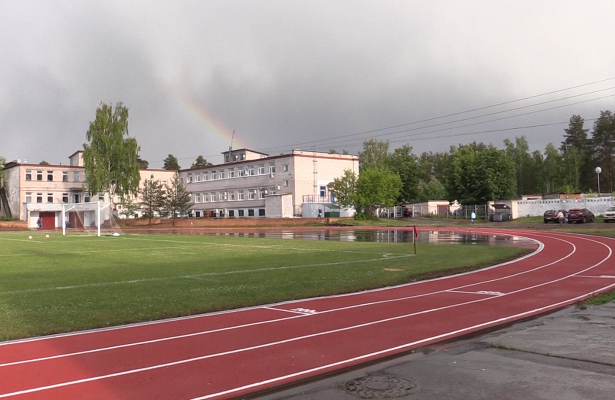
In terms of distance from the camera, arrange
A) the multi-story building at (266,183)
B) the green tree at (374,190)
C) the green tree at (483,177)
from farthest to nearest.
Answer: the green tree at (483,177) < the multi-story building at (266,183) < the green tree at (374,190)

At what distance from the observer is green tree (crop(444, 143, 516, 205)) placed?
81.2m

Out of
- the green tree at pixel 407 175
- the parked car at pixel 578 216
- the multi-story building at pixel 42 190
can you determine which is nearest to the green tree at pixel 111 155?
the multi-story building at pixel 42 190

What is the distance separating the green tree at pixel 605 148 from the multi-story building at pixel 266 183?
4827cm

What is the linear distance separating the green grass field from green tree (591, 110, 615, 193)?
84385 millimetres

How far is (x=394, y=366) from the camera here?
25.1 ft

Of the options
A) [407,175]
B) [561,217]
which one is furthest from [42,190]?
[561,217]

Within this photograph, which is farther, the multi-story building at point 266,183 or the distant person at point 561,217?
the multi-story building at point 266,183

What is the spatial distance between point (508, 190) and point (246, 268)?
69.1 meters

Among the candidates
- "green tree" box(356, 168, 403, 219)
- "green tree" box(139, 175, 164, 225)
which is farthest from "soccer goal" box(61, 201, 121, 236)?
"green tree" box(356, 168, 403, 219)

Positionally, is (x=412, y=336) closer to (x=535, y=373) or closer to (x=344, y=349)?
(x=344, y=349)

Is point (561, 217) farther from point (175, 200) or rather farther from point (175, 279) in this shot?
point (175, 200)

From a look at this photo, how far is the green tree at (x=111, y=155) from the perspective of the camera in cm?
8156

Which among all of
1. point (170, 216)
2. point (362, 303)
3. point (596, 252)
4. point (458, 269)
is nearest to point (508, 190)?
point (170, 216)

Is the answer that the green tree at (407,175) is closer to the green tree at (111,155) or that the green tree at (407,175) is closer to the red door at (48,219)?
the green tree at (111,155)
